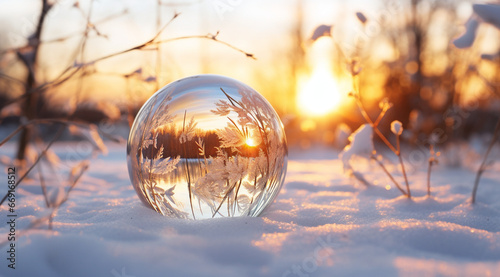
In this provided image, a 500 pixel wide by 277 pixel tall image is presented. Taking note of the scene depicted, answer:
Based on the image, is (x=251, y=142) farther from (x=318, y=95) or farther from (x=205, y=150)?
(x=318, y=95)

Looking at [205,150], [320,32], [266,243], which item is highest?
[320,32]

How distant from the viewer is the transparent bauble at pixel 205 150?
5.95 feet

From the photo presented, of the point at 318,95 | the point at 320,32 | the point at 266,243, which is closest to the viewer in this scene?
the point at 266,243

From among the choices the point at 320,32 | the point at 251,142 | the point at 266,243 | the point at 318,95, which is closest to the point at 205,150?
the point at 251,142

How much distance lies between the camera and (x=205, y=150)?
5.91ft

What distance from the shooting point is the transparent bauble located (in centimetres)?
181

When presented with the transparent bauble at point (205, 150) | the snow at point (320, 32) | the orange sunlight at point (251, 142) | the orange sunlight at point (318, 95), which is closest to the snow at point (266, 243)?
the transparent bauble at point (205, 150)

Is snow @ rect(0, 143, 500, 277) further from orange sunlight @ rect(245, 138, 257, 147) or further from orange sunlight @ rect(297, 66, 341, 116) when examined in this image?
orange sunlight @ rect(297, 66, 341, 116)

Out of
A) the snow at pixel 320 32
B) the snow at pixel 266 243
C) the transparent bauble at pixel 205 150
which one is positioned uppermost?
the snow at pixel 320 32

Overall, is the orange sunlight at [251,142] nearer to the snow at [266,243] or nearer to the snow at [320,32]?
the snow at [266,243]

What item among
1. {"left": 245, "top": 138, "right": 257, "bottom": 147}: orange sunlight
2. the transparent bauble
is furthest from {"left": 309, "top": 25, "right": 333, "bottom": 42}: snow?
{"left": 245, "top": 138, "right": 257, "bottom": 147}: orange sunlight

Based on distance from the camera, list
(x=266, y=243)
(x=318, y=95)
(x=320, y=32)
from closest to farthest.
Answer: (x=266, y=243) → (x=320, y=32) → (x=318, y=95)

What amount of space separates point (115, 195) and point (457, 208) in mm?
2355

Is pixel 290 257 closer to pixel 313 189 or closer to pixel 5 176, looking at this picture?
pixel 313 189
